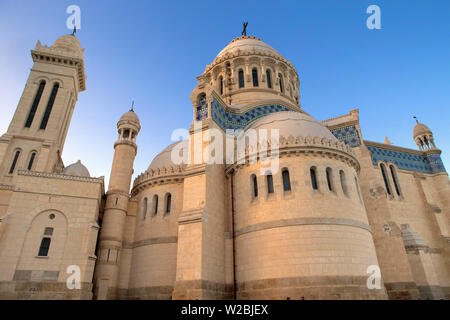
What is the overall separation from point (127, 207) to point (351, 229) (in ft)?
55.6

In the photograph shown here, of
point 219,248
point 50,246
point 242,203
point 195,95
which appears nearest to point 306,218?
point 242,203

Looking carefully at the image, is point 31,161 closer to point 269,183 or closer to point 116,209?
point 116,209

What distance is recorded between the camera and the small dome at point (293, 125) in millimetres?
19516

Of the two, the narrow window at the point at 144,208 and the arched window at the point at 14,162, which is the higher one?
the arched window at the point at 14,162

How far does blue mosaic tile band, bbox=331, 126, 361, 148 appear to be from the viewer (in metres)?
24.7

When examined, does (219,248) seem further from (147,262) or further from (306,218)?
(147,262)

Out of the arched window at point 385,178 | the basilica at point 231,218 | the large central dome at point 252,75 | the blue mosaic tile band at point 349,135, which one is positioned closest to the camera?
the basilica at point 231,218

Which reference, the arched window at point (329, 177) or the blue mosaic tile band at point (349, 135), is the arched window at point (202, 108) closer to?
the arched window at point (329, 177)

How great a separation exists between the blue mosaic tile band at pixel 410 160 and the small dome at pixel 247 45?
15.3 metres

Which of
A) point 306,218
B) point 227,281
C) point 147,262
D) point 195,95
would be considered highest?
point 195,95

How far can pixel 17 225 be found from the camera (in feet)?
62.2

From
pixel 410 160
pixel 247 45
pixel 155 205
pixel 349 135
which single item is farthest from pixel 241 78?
pixel 410 160

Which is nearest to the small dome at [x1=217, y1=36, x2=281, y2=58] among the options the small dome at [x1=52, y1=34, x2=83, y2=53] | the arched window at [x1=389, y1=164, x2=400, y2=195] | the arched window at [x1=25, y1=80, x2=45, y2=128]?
the arched window at [x1=389, y1=164, x2=400, y2=195]

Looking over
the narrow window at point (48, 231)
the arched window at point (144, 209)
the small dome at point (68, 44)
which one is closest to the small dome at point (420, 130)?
the arched window at point (144, 209)
